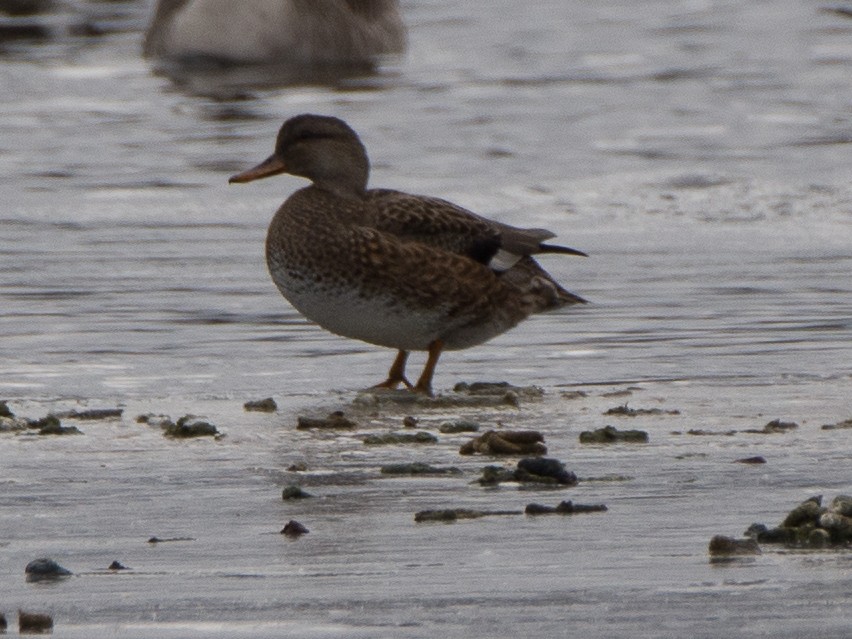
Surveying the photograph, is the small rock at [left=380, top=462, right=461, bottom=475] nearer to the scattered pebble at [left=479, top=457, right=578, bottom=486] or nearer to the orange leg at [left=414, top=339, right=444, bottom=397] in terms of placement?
the scattered pebble at [left=479, top=457, right=578, bottom=486]

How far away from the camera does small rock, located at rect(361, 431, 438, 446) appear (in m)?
6.91

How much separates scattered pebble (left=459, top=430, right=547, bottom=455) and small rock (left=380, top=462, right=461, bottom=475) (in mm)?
299

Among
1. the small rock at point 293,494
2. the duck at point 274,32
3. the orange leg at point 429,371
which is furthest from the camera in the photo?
the duck at point 274,32

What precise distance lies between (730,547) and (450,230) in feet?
13.7

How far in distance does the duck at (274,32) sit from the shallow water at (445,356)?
0.87 meters

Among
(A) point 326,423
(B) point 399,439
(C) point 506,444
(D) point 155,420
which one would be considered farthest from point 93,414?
(C) point 506,444

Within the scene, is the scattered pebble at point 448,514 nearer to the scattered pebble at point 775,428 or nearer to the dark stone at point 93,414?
the scattered pebble at point 775,428

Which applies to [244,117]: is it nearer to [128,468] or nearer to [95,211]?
[95,211]

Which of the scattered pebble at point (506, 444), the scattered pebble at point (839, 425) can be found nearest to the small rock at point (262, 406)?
the scattered pebble at point (506, 444)

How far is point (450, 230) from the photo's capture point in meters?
9.01

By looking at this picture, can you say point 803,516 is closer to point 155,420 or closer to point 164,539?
point 164,539

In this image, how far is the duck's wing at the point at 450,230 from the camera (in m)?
8.86

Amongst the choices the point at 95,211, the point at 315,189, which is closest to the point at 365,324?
the point at 315,189

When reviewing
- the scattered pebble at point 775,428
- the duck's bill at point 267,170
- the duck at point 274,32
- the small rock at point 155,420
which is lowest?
the duck at point 274,32
